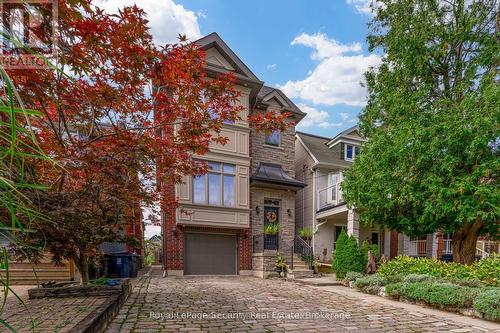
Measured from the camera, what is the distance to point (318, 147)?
18953mm

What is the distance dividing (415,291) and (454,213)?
144 inches

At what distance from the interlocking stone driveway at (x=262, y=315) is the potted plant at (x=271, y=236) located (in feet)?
19.6

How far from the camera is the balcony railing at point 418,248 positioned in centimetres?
1755

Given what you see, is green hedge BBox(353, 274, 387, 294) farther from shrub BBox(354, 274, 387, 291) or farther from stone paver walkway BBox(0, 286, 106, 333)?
stone paver walkway BBox(0, 286, 106, 333)

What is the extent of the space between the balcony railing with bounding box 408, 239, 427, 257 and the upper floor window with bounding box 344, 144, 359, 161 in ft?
20.4

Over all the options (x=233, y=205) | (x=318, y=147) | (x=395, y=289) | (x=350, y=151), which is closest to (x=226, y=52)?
(x=233, y=205)

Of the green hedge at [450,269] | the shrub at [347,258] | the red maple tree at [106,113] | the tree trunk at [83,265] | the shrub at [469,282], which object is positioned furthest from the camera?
the shrub at [347,258]

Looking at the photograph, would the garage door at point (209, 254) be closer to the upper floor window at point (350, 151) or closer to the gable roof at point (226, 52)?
the gable roof at point (226, 52)

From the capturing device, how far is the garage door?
1284cm

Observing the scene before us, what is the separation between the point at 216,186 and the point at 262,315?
7995 millimetres

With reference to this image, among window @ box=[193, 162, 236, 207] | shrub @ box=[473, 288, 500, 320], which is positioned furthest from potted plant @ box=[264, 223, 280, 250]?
shrub @ box=[473, 288, 500, 320]

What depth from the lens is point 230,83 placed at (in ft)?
18.1

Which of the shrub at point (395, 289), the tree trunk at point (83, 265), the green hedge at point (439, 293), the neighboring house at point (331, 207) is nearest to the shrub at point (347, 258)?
the neighboring house at point (331, 207)

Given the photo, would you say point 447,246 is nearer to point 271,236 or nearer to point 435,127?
point 271,236
